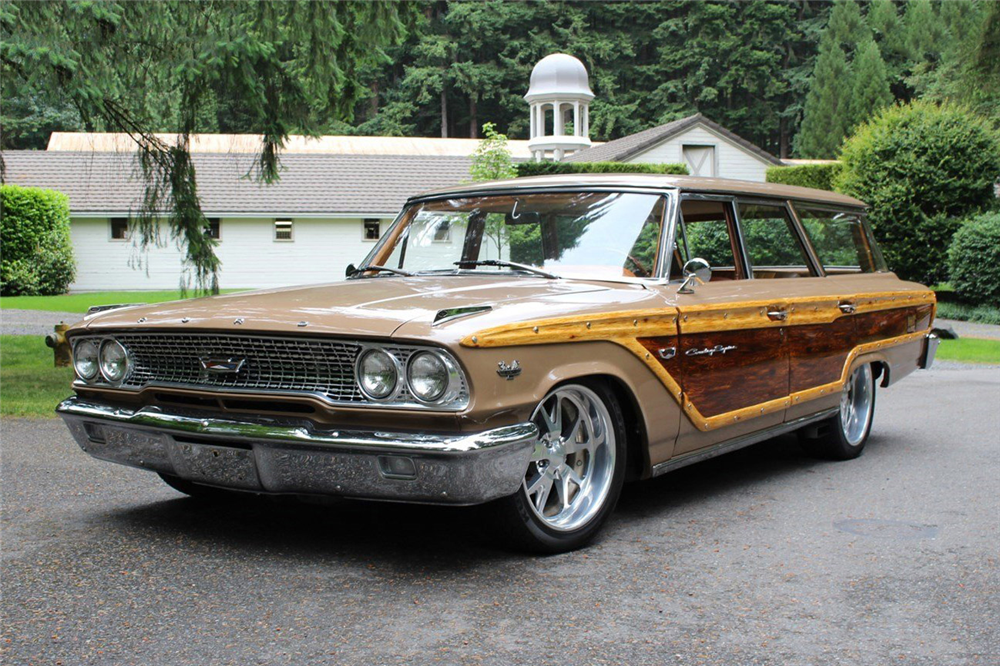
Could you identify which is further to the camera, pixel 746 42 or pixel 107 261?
pixel 746 42

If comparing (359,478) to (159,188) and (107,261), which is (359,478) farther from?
(107,261)

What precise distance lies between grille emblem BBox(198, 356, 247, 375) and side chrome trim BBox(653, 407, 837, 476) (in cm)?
192

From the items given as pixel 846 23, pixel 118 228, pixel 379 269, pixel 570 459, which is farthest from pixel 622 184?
pixel 846 23

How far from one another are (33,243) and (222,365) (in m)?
31.9

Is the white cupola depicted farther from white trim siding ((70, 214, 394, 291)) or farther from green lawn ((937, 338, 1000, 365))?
green lawn ((937, 338, 1000, 365))

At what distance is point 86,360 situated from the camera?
15.7ft

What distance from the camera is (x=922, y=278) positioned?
71.7ft

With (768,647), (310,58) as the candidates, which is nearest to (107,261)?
(310,58)

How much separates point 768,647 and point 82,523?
3142 millimetres

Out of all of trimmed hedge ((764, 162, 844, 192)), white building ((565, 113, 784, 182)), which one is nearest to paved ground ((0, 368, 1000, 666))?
trimmed hedge ((764, 162, 844, 192))

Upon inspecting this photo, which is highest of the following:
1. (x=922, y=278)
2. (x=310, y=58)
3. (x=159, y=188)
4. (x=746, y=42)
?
(x=746, y=42)

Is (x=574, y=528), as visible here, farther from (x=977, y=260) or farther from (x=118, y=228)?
(x=118, y=228)

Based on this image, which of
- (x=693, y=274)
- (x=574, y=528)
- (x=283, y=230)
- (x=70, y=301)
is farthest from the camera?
(x=283, y=230)

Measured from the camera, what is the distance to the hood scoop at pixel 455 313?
3938mm
